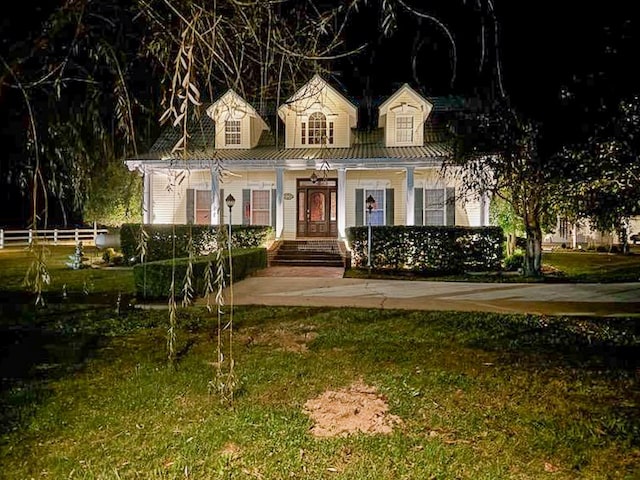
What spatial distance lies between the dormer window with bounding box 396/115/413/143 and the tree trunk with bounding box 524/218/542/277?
6.16 m

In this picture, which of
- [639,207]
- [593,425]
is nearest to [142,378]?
[593,425]

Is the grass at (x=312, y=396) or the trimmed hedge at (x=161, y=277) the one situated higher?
the trimmed hedge at (x=161, y=277)

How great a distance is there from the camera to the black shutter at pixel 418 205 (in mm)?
19578

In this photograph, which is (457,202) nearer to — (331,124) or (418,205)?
(418,205)

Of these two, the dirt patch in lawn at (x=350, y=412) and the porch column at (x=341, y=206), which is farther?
the porch column at (x=341, y=206)

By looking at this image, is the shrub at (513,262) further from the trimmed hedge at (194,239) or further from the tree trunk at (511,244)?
the trimmed hedge at (194,239)

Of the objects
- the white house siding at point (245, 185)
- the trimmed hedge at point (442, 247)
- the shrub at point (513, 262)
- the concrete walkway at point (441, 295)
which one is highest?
the white house siding at point (245, 185)

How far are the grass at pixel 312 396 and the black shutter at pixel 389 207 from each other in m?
12.1

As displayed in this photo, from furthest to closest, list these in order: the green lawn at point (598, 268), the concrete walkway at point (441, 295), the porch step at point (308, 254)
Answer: the porch step at point (308, 254)
the green lawn at point (598, 268)
the concrete walkway at point (441, 295)

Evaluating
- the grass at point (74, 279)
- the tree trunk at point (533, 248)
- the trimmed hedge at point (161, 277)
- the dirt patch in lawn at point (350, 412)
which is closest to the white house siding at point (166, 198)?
the grass at point (74, 279)

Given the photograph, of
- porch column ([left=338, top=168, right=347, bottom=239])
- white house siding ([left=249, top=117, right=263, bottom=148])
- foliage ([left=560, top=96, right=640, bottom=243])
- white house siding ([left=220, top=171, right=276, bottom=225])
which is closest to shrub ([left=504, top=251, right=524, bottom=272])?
porch column ([left=338, top=168, right=347, bottom=239])

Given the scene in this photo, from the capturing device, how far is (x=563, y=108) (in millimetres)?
8508

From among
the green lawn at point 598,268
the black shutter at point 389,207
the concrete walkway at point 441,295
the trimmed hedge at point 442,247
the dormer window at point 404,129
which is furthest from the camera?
the black shutter at point 389,207

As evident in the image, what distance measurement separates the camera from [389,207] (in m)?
20.0
